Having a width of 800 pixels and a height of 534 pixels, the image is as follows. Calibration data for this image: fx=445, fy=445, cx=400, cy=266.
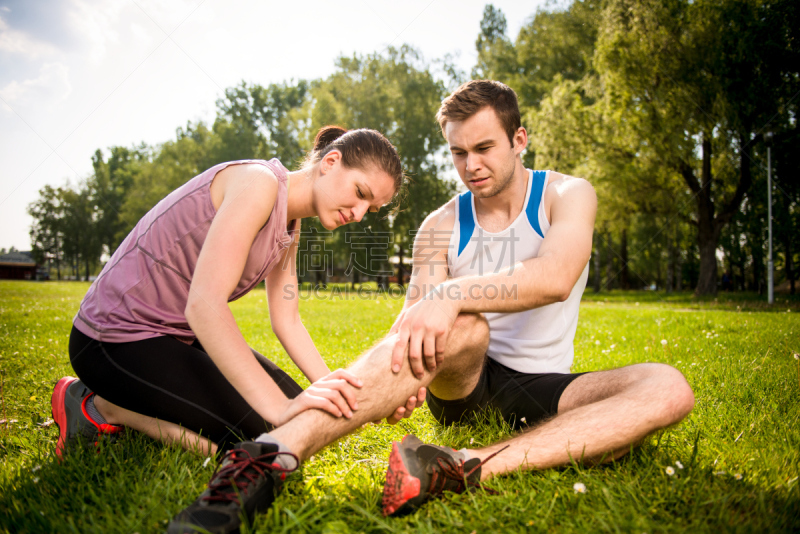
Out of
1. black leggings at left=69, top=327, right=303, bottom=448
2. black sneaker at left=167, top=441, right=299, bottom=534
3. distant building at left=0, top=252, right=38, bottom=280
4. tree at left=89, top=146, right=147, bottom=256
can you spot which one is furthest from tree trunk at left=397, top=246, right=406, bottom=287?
distant building at left=0, top=252, right=38, bottom=280

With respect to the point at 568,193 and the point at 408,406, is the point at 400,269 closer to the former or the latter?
the point at 568,193

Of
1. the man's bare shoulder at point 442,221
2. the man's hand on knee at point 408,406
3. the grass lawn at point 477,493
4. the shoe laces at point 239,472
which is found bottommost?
the grass lawn at point 477,493

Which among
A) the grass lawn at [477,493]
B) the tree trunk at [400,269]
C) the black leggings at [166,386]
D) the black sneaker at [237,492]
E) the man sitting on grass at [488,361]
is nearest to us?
the black sneaker at [237,492]

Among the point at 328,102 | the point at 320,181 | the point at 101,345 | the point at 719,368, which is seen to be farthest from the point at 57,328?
the point at 328,102

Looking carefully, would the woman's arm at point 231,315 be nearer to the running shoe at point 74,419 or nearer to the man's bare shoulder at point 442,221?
the running shoe at point 74,419

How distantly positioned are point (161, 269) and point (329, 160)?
3.70 ft

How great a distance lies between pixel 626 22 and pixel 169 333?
68.2 feet

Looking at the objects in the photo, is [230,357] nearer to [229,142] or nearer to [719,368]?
[719,368]

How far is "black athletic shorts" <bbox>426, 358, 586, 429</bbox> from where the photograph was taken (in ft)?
7.68

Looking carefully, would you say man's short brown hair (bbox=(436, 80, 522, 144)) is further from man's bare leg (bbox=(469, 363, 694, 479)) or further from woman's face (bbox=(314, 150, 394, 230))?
man's bare leg (bbox=(469, 363, 694, 479))

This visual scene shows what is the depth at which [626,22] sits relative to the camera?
17.6 metres

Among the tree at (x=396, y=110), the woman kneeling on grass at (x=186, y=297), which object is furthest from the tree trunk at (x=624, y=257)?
the woman kneeling on grass at (x=186, y=297)

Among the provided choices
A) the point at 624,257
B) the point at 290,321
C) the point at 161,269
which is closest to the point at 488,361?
the point at 290,321

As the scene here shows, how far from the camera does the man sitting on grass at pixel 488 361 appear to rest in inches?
68.1
